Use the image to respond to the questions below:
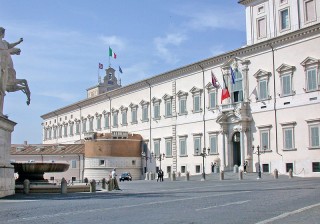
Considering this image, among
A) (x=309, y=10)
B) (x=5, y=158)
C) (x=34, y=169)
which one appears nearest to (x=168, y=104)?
(x=309, y=10)

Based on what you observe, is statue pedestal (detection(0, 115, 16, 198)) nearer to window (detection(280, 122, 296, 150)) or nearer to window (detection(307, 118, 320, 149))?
window (detection(307, 118, 320, 149))

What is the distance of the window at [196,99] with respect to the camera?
52494 mm

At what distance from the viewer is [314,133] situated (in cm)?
3941

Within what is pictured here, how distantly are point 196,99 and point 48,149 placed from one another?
27.7 m

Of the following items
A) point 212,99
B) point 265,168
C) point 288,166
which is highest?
point 212,99

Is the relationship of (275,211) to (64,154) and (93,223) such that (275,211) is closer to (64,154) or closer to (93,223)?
(93,223)


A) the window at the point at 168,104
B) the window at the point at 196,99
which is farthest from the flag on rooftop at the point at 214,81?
the window at the point at 168,104

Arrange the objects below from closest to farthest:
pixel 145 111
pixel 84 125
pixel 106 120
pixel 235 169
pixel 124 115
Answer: pixel 235 169 < pixel 145 111 < pixel 124 115 < pixel 106 120 < pixel 84 125

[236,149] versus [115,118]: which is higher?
[115,118]

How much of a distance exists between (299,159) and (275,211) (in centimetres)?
2986

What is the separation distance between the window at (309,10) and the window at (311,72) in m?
4.04

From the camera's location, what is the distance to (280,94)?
42625 mm

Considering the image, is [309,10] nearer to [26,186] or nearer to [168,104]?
[168,104]

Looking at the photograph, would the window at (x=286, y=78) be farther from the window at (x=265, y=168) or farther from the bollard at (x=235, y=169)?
the bollard at (x=235, y=169)
